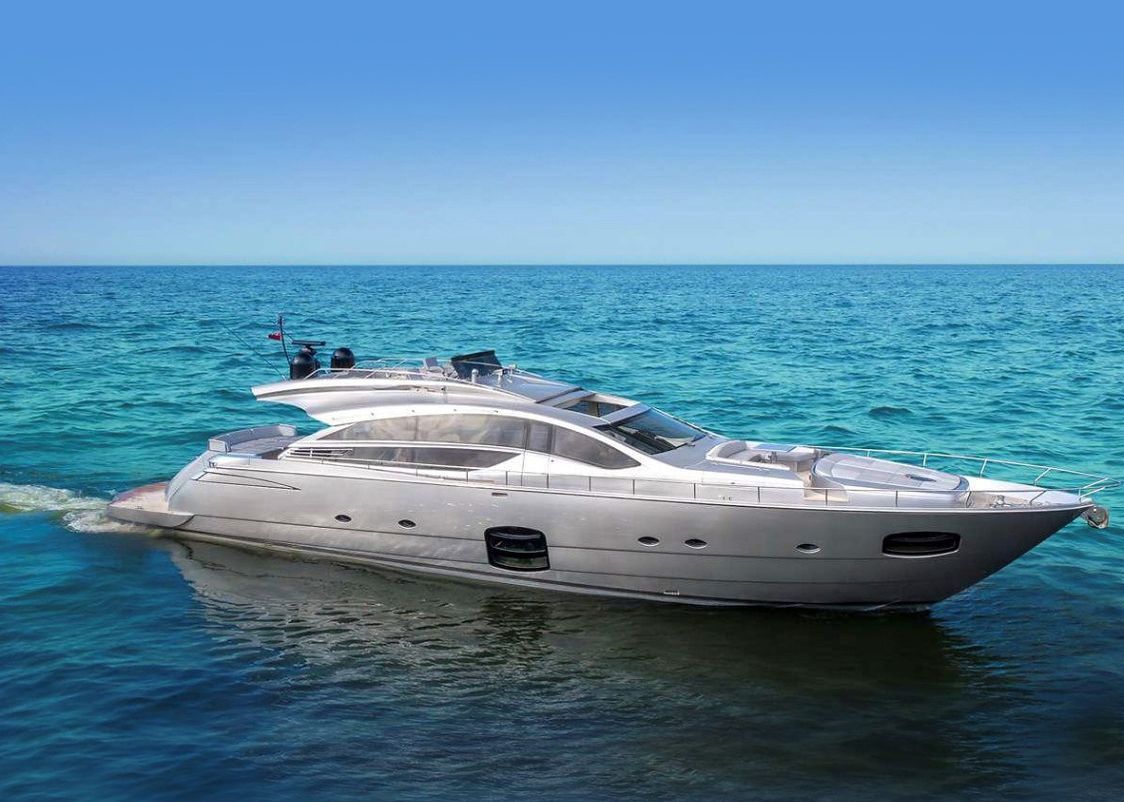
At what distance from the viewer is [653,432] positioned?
Result: 13.2 metres

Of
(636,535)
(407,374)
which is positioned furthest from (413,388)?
(636,535)

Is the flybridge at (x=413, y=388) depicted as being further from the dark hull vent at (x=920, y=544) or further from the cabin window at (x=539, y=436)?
the dark hull vent at (x=920, y=544)

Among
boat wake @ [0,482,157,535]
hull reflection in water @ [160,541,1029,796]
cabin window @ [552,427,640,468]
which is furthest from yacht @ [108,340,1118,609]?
boat wake @ [0,482,157,535]

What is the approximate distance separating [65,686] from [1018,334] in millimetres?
46321

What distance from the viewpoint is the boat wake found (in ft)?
50.3

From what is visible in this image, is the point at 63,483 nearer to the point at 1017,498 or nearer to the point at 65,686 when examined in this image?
the point at 65,686

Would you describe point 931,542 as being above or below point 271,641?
above

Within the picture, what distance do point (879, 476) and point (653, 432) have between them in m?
2.83

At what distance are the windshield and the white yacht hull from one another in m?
→ 1.08

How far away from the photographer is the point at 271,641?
1148 centimetres

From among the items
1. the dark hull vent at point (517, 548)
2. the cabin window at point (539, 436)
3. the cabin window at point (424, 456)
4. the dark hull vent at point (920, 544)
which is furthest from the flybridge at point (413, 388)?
the dark hull vent at point (920, 544)

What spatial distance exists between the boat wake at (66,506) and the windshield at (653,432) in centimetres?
736

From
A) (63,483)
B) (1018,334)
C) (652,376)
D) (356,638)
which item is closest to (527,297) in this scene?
(1018,334)

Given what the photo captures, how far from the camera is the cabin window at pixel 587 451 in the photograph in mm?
12305
